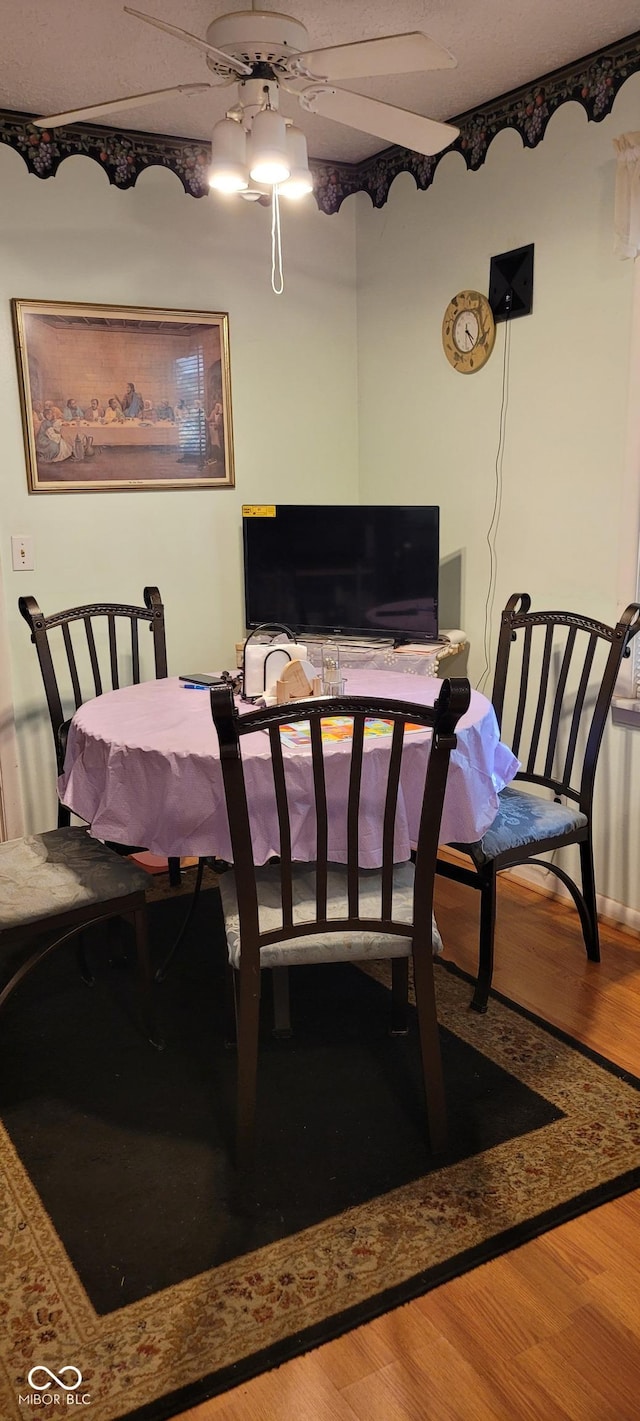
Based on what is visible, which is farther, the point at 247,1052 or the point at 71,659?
the point at 71,659

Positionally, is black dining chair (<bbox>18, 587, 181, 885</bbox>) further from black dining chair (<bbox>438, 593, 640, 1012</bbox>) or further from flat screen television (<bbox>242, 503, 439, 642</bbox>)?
black dining chair (<bbox>438, 593, 640, 1012</bbox>)

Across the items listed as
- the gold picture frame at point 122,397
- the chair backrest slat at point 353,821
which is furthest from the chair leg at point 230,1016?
the gold picture frame at point 122,397

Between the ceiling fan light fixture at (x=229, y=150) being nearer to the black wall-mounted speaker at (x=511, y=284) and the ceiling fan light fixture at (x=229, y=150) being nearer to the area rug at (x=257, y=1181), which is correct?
the black wall-mounted speaker at (x=511, y=284)

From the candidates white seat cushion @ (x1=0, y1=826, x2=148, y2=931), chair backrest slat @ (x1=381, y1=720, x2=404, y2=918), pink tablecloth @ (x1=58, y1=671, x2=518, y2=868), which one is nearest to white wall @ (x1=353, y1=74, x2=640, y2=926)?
pink tablecloth @ (x1=58, y1=671, x2=518, y2=868)

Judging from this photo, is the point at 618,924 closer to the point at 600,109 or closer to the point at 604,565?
the point at 604,565

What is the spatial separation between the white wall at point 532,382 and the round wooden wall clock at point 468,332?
0.04 m

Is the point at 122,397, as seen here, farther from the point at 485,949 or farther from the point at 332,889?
the point at 485,949

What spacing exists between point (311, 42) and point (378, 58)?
0.87m

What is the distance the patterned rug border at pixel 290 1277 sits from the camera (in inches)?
62.0

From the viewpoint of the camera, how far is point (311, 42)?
2711 mm

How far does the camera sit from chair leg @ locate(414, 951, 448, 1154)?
1.97 m

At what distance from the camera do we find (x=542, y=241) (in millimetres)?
3090

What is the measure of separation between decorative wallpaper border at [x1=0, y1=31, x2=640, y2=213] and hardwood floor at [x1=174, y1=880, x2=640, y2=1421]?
9.56ft

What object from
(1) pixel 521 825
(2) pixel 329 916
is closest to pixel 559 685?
(1) pixel 521 825
